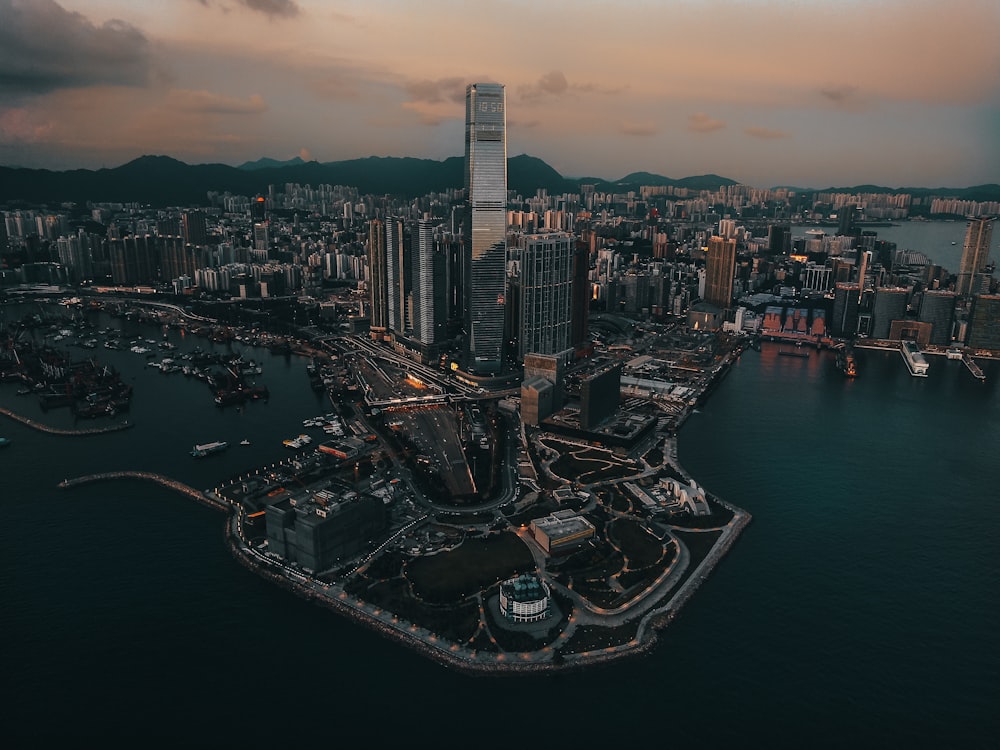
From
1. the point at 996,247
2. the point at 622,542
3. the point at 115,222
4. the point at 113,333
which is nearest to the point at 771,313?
the point at 622,542

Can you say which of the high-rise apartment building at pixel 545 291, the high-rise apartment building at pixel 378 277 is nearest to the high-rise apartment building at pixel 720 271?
the high-rise apartment building at pixel 545 291

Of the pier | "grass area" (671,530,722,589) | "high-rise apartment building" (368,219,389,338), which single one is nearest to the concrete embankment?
the pier

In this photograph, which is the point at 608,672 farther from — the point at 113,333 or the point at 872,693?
the point at 113,333

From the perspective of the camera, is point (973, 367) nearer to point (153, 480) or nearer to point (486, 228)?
point (486, 228)

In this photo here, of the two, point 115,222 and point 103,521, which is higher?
point 115,222

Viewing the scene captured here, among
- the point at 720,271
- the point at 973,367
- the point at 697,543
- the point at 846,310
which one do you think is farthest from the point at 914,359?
the point at 697,543

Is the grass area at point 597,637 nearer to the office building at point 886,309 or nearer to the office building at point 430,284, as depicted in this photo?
the office building at point 430,284

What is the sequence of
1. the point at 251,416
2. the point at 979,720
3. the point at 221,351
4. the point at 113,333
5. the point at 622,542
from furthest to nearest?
the point at 113,333 < the point at 221,351 < the point at 251,416 < the point at 622,542 < the point at 979,720
